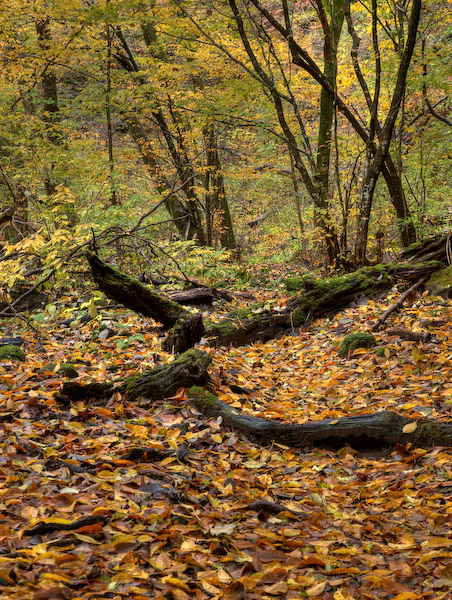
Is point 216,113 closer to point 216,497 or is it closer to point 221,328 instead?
point 221,328

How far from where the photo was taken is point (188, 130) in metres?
11.8

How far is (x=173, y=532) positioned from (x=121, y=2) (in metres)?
9.69

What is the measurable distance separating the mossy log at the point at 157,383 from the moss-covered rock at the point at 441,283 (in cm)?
352

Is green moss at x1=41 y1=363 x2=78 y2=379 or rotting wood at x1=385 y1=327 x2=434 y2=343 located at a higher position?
green moss at x1=41 y1=363 x2=78 y2=379

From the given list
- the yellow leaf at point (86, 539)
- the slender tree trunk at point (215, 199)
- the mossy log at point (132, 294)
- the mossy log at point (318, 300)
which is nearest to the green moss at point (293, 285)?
the mossy log at point (318, 300)

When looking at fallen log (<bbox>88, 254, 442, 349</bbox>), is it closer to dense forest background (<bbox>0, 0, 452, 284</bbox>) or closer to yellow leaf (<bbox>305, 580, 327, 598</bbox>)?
dense forest background (<bbox>0, 0, 452, 284</bbox>)

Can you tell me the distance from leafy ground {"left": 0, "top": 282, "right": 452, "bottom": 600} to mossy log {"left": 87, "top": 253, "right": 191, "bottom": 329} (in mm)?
606

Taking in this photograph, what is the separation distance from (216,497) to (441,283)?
4768 mm

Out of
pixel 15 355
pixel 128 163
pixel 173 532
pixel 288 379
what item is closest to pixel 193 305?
pixel 288 379

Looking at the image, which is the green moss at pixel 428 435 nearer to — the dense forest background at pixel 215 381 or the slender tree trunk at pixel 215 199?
the dense forest background at pixel 215 381

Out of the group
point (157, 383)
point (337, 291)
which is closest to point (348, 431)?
point (157, 383)

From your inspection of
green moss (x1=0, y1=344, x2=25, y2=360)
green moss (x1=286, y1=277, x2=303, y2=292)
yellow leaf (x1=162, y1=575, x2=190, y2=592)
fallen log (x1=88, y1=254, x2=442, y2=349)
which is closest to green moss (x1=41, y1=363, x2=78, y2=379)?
green moss (x1=0, y1=344, x2=25, y2=360)

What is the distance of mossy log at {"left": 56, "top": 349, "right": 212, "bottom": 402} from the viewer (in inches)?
158

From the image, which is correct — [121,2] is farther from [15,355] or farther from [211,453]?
[211,453]
